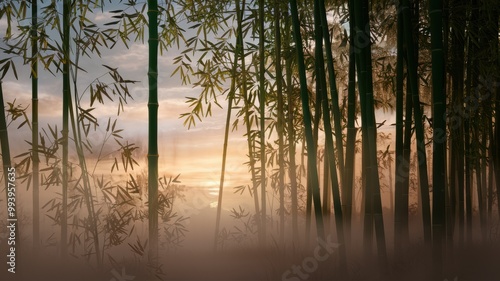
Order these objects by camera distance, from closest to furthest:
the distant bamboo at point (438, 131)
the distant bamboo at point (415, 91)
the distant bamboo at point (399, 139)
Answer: the distant bamboo at point (438, 131), the distant bamboo at point (415, 91), the distant bamboo at point (399, 139)

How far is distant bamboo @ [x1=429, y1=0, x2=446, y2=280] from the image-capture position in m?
3.13

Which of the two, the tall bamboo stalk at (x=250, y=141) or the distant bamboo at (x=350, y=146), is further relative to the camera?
the tall bamboo stalk at (x=250, y=141)

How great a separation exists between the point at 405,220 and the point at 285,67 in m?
1.91

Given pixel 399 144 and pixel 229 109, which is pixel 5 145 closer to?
pixel 229 109

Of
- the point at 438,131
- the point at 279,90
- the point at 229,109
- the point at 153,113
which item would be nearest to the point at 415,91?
the point at 438,131

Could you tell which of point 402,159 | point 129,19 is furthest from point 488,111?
point 129,19

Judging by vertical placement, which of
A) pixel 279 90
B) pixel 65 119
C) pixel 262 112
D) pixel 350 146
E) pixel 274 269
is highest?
pixel 279 90

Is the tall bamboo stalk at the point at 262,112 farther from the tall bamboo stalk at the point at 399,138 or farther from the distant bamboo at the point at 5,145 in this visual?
the distant bamboo at the point at 5,145

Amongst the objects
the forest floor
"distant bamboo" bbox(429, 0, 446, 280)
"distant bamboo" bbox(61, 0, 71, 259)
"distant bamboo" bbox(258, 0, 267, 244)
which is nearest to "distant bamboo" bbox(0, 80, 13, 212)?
"distant bamboo" bbox(61, 0, 71, 259)

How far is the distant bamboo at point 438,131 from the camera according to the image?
3131 mm

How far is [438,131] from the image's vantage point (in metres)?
3.15

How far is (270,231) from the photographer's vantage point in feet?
17.8

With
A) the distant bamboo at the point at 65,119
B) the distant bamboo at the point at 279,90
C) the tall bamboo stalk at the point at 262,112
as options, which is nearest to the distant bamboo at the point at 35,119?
the distant bamboo at the point at 65,119

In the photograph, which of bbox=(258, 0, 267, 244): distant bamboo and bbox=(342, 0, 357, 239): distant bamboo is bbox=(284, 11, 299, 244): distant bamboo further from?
bbox=(342, 0, 357, 239): distant bamboo
